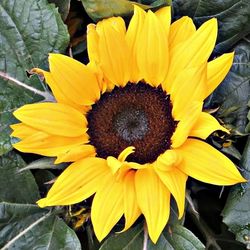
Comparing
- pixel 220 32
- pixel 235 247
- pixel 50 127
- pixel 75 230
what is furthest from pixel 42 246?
pixel 220 32

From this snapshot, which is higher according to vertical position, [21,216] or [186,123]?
[186,123]

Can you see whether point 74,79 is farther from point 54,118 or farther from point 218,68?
point 218,68

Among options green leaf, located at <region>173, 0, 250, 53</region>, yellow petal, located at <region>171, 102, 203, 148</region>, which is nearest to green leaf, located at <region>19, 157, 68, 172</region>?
yellow petal, located at <region>171, 102, 203, 148</region>

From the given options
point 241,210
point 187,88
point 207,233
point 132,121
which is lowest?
point 207,233

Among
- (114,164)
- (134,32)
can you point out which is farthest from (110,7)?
(114,164)

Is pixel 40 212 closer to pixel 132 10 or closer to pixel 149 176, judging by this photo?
pixel 149 176

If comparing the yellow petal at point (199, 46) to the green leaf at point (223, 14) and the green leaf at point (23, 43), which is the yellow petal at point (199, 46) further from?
the green leaf at point (23, 43)
